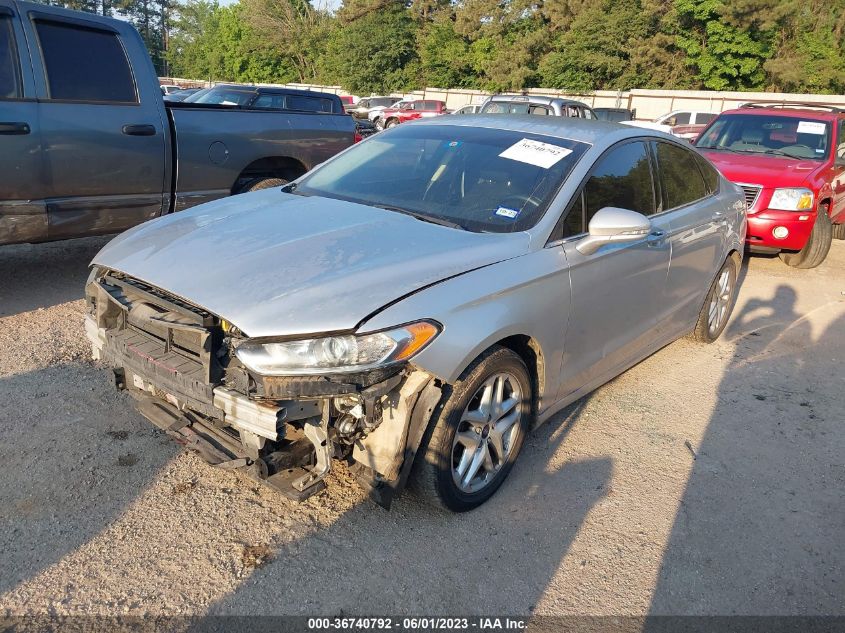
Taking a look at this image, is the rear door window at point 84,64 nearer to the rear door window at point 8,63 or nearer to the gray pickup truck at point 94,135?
the gray pickup truck at point 94,135

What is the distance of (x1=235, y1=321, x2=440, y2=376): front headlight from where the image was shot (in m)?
2.44

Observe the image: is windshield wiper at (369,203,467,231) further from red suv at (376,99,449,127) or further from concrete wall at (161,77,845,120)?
concrete wall at (161,77,845,120)

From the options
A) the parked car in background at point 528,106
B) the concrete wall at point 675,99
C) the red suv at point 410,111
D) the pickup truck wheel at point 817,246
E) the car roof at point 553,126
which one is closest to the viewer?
the car roof at point 553,126

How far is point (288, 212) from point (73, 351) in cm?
200

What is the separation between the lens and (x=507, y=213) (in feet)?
10.9

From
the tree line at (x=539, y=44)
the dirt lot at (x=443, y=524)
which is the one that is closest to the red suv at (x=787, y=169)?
the dirt lot at (x=443, y=524)

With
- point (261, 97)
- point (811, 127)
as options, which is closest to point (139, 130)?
point (261, 97)

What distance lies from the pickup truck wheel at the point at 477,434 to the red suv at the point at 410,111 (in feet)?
92.2

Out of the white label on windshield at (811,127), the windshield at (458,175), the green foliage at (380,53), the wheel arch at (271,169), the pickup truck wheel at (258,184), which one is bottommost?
the pickup truck wheel at (258,184)

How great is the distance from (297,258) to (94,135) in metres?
3.20

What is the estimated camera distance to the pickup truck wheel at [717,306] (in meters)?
5.15

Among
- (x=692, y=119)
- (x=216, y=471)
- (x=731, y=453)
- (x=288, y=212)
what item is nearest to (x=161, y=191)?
(x=288, y=212)

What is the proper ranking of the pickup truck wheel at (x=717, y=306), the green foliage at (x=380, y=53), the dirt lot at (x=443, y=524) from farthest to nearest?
1. the green foliage at (x=380, y=53)
2. the pickup truck wheel at (x=717, y=306)
3. the dirt lot at (x=443, y=524)

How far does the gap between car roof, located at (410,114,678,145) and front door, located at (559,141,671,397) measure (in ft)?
0.35
